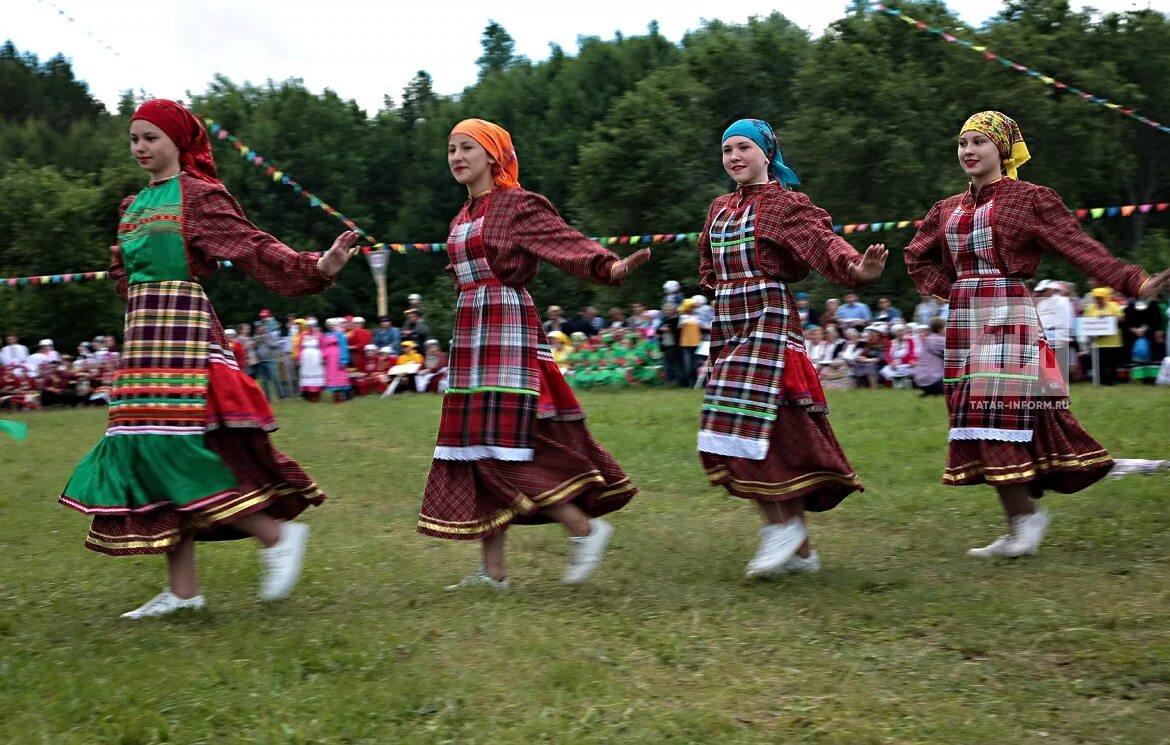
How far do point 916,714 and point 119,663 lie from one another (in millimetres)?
2662

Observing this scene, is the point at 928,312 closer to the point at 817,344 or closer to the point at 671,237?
the point at 817,344

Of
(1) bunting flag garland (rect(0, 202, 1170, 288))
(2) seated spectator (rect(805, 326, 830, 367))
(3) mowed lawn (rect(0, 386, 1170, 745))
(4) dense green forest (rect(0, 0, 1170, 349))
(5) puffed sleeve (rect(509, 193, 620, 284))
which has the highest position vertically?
(4) dense green forest (rect(0, 0, 1170, 349))

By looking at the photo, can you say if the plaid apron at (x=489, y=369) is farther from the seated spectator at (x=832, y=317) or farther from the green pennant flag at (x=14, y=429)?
the seated spectator at (x=832, y=317)

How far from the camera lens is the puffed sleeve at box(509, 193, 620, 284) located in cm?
529

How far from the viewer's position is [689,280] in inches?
1315

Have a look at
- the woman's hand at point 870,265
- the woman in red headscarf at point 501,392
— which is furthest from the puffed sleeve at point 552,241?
the woman's hand at point 870,265

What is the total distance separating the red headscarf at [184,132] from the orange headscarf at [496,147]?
1046 millimetres

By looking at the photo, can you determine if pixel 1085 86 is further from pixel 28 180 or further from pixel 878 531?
pixel 28 180

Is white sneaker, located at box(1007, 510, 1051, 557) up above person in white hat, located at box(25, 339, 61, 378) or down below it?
below

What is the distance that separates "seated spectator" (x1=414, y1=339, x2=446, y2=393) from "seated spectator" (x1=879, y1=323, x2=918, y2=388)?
303 inches

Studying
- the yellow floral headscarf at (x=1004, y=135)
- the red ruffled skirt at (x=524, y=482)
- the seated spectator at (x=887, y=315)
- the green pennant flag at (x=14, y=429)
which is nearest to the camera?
the green pennant flag at (x=14, y=429)

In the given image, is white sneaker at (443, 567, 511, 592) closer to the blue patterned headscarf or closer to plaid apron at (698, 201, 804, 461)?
plaid apron at (698, 201, 804, 461)

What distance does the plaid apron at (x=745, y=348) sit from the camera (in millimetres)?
5605

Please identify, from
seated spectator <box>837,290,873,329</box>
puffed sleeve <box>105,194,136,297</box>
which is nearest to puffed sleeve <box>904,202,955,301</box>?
puffed sleeve <box>105,194,136,297</box>
